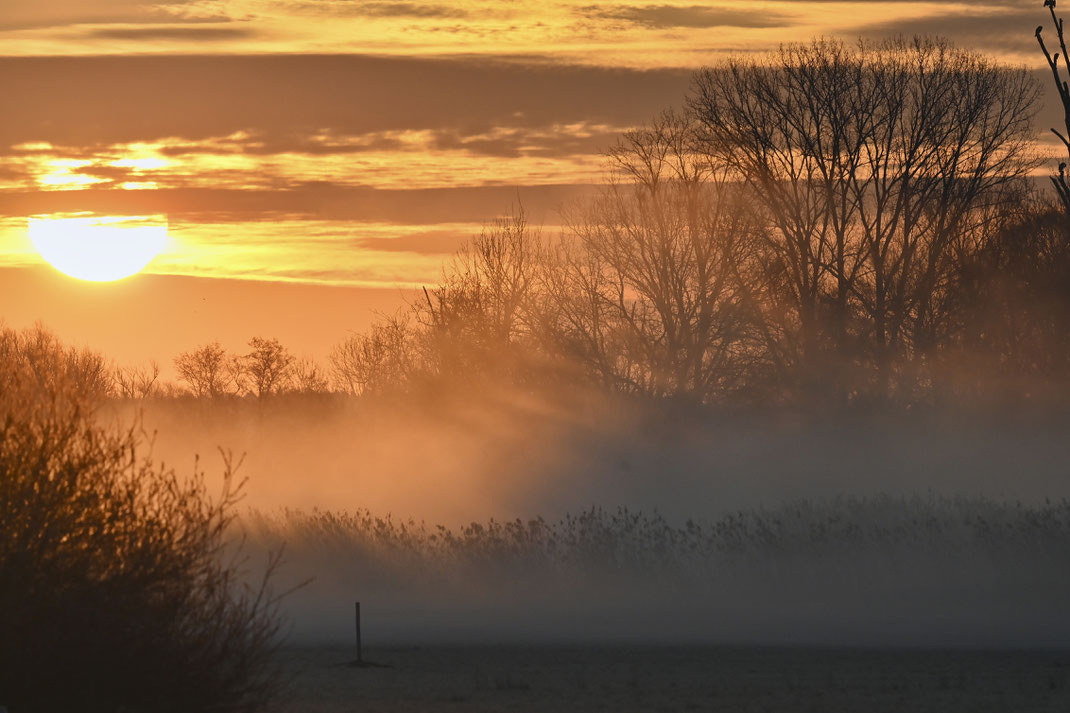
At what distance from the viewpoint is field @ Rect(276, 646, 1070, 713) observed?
20766mm

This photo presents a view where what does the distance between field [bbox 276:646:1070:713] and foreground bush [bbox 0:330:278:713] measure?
611cm

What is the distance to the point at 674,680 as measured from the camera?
914 inches

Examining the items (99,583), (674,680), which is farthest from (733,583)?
(99,583)

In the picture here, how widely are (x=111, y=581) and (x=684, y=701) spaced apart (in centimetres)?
1063

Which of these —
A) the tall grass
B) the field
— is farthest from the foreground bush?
the tall grass

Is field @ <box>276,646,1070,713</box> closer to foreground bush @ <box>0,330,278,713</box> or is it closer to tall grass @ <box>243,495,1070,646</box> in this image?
tall grass @ <box>243,495,1070,646</box>

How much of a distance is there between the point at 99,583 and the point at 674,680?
496 inches

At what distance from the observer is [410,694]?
2217cm

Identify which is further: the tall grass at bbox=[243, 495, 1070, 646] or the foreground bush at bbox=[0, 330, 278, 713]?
the tall grass at bbox=[243, 495, 1070, 646]

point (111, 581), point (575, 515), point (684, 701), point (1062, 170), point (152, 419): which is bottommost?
point (684, 701)

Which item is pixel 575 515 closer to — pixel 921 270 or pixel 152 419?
pixel 921 270

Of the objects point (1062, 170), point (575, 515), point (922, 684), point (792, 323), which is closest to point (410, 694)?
point (922, 684)

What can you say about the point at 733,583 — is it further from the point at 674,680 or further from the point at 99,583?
the point at 99,583

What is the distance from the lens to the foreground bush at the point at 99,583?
496 inches
